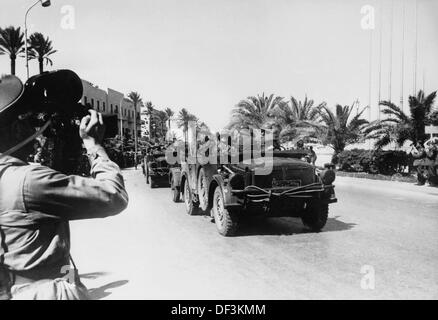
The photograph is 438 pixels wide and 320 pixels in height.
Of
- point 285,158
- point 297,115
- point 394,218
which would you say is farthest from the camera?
point 297,115

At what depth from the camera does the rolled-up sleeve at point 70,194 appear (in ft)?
5.43

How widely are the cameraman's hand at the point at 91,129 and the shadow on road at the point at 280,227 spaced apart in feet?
20.3

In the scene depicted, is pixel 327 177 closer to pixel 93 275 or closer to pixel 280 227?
pixel 280 227

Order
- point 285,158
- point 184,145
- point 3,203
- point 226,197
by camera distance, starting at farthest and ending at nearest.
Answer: point 184,145
point 285,158
point 226,197
point 3,203

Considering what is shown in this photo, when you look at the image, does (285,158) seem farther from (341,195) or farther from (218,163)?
(341,195)

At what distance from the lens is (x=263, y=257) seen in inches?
237

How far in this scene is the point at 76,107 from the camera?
1876mm

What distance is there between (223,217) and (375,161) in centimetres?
1490

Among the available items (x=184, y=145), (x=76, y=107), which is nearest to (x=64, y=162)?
(x=76, y=107)

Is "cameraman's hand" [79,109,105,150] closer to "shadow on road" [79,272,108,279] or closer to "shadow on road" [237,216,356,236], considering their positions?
"shadow on road" [79,272,108,279]

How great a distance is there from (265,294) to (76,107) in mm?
3219

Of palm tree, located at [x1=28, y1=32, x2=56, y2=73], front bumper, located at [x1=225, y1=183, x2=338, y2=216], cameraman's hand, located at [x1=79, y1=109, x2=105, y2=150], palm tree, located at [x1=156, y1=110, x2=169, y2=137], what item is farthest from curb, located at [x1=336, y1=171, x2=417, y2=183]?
palm tree, located at [x1=156, y1=110, x2=169, y2=137]

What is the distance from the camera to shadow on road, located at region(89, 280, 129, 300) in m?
4.56

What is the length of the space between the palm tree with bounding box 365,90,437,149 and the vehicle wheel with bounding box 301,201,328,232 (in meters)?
11.9
